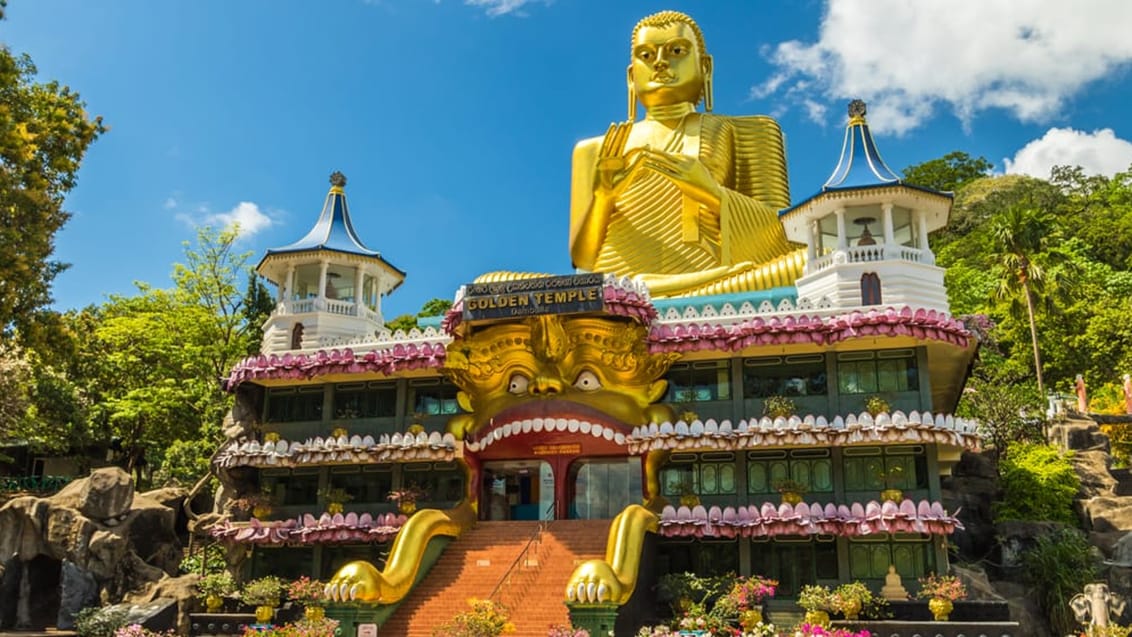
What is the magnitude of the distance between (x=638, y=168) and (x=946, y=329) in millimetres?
11447

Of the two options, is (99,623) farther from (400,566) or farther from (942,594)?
(942,594)

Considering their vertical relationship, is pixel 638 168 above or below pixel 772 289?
above

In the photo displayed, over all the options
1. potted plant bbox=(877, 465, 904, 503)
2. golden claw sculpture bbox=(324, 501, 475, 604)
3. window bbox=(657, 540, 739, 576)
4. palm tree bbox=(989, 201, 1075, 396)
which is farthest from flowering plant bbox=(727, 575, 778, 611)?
palm tree bbox=(989, 201, 1075, 396)

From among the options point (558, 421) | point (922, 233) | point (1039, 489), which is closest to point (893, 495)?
point (922, 233)

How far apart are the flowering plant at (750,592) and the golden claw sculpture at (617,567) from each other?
197cm

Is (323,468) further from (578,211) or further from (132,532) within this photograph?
(578,211)

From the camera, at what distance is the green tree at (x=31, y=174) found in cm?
1864

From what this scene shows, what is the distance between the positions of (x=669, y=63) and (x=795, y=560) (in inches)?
779

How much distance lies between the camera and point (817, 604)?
1862cm

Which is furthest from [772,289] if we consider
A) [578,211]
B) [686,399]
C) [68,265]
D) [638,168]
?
[68,265]

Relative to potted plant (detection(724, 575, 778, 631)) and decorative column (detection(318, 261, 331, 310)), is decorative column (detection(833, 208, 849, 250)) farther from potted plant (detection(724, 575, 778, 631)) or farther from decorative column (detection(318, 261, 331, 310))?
decorative column (detection(318, 261, 331, 310))

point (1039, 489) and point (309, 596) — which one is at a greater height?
point (1039, 489)

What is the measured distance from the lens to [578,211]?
33.0 m

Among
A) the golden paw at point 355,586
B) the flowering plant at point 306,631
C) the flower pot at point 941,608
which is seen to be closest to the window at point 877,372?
the flower pot at point 941,608
